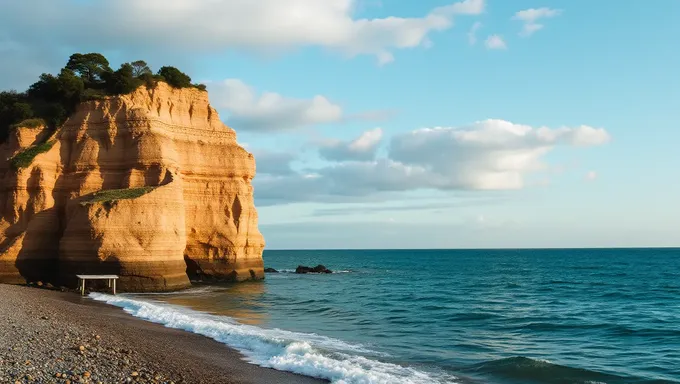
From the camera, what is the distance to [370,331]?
22094 mm


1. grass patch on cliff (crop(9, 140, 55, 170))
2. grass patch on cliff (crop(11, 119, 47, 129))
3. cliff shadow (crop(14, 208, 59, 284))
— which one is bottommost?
cliff shadow (crop(14, 208, 59, 284))

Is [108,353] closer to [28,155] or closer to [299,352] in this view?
[299,352]

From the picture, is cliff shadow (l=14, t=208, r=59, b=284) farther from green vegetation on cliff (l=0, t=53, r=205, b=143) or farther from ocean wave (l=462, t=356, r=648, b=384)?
ocean wave (l=462, t=356, r=648, b=384)

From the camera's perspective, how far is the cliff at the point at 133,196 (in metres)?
33.9

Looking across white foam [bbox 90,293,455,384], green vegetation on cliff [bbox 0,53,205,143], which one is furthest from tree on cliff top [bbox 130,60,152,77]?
white foam [bbox 90,293,455,384]

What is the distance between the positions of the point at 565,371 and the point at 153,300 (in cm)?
2193

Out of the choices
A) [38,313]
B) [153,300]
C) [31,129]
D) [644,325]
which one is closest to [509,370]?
[644,325]

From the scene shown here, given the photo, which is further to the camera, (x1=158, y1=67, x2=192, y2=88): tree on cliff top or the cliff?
(x1=158, y1=67, x2=192, y2=88): tree on cliff top

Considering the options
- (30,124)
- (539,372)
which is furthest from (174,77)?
(539,372)

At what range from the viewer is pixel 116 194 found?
35.8 meters

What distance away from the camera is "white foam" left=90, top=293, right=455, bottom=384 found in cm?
1397

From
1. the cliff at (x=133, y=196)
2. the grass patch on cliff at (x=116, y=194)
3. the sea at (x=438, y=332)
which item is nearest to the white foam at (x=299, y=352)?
the sea at (x=438, y=332)

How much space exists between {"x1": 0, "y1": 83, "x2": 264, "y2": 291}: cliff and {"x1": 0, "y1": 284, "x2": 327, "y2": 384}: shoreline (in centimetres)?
1171

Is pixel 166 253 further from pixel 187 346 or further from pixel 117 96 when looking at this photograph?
pixel 187 346
